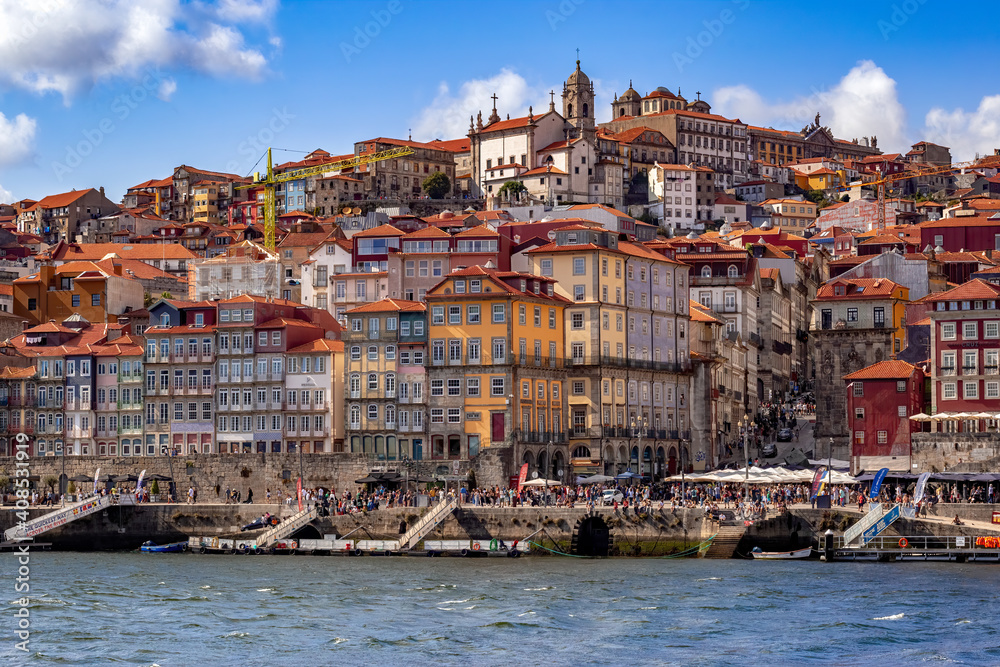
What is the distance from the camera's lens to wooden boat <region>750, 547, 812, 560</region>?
7006 centimetres

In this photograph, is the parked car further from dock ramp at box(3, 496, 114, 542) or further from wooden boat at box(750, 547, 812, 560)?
dock ramp at box(3, 496, 114, 542)

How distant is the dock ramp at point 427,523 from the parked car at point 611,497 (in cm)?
657

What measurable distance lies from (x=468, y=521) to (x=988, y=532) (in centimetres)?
2211

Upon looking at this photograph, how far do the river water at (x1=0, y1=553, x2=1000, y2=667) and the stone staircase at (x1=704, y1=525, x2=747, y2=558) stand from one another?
1306 mm

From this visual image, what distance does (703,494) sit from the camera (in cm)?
7969

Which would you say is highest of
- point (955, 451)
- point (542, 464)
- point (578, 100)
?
point (578, 100)

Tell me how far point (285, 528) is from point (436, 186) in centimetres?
10706

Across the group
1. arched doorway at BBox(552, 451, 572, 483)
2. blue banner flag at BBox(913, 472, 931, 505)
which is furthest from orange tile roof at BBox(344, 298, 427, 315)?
blue banner flag at BBox(913, 472, 931, 505)

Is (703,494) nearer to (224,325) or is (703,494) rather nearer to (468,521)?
(468,521)

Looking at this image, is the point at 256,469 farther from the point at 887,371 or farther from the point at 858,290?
the point at 858,290

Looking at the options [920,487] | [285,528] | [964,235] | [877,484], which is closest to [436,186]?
[964,235]

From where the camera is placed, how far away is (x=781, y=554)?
70250 mm

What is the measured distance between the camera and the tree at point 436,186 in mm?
182250

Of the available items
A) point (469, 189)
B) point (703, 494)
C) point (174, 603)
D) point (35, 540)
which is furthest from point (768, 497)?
point (469, 189)
